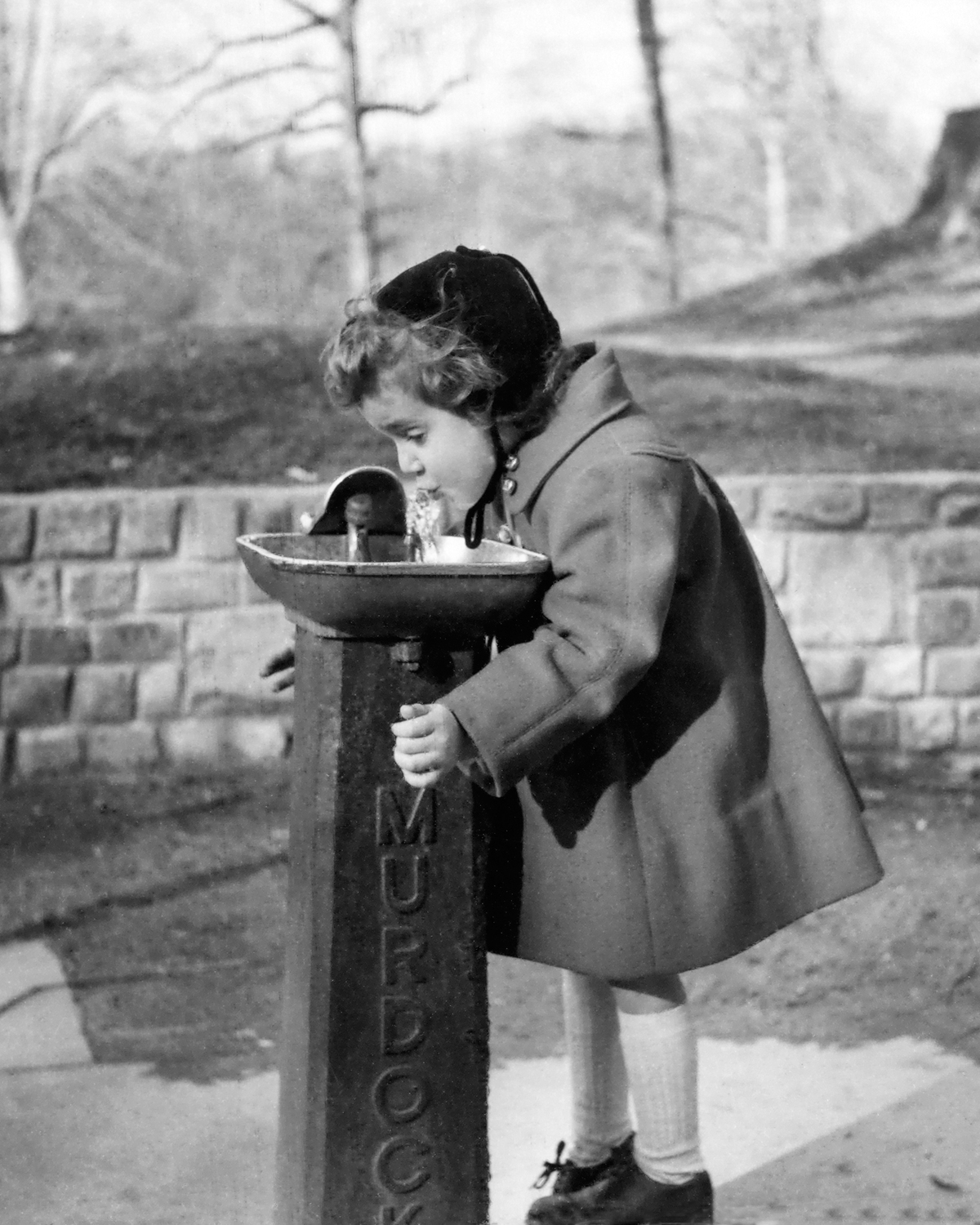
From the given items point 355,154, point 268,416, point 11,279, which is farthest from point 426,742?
point 11,279

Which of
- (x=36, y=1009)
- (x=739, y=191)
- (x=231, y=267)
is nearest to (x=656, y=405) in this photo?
(x=36, y=1009)

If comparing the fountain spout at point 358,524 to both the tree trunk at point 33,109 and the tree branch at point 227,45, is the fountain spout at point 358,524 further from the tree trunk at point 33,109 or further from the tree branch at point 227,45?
the tree trunk at point 33,109

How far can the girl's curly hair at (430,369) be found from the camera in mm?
2020

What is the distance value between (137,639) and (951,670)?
7.87 feet

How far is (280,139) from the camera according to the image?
1055 cm

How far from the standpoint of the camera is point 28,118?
41.2ft

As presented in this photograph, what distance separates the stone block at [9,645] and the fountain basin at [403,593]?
10.1ft

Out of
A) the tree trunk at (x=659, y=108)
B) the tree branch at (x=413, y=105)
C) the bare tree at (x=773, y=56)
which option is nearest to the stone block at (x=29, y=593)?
the tree branch at (x=413, y=105)

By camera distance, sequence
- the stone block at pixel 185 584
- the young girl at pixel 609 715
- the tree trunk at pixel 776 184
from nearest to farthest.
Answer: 1. the young girl at pixel 609 715
2. the stone block at pixel 185 584
3. the tree trunk at pixel 776 184

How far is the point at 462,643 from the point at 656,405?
501 centimetres

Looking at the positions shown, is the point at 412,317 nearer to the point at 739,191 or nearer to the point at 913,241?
the point at 913,241

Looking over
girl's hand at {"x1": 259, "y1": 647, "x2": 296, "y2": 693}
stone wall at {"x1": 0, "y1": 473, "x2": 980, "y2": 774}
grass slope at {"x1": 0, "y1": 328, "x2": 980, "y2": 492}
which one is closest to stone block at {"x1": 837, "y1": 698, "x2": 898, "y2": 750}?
stone wall at {"x1": 0, "y1": 473, "x2": 980, "y2": 774}

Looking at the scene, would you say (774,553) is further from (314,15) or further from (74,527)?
(314,15)

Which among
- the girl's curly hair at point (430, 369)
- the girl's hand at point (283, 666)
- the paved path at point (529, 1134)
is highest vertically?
the girl's curly hair at point (430, 369)
